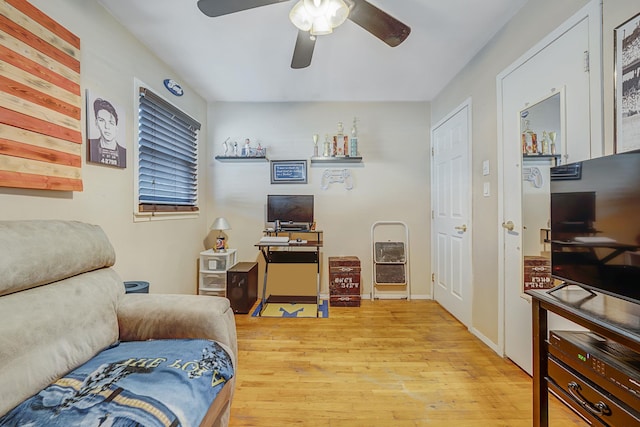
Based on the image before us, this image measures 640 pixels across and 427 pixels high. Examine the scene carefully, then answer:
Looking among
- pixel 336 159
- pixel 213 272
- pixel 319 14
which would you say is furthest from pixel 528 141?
pixel 213 272

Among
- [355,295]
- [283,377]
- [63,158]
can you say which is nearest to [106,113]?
[63,158]

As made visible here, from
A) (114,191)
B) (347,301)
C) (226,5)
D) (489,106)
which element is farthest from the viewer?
(347,301)

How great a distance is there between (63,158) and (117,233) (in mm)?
631

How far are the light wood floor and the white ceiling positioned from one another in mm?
2472

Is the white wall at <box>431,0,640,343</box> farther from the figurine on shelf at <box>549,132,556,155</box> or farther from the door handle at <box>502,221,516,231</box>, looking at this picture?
the figurine on shelf at <box>549,132,556,155</box>

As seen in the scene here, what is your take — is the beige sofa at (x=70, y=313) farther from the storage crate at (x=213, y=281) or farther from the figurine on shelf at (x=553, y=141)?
the figurine on shelf at (x=553, y=141)

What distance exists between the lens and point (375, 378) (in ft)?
5.61

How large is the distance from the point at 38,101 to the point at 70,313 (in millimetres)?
1066

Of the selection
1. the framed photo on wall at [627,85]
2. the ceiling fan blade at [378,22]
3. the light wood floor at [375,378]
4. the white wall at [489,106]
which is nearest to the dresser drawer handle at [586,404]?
the light wood floor at [375,378]

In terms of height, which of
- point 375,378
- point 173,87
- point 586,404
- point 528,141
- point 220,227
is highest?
point 173,87

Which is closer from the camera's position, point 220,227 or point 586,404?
point 586,404

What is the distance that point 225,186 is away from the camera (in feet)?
10.7

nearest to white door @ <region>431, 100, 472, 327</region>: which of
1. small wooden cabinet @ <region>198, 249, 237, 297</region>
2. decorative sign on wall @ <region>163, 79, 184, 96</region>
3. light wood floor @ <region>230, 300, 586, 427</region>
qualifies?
light wood floor @ <region>230, 300, 586, 427</region>

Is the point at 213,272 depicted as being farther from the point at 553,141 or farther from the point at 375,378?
the point at 553,141
